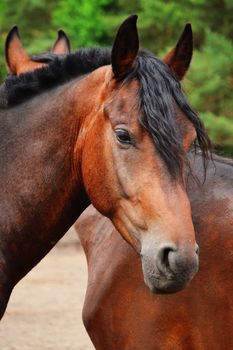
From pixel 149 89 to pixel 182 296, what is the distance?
1140 millimetres

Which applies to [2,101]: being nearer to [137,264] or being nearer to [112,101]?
[112,101]

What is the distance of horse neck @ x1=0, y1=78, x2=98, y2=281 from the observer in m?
3.80

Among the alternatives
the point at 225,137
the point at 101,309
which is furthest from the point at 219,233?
the point at 225,137

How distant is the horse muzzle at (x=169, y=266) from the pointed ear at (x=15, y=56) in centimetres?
159

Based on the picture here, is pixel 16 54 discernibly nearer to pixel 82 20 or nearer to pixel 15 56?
pixel 15 56

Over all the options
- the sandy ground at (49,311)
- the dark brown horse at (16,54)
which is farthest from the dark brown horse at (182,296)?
the sandy ground at (49,311)

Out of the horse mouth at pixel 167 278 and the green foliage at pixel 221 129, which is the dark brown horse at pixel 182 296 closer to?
the horse mouth at pixel 167 278

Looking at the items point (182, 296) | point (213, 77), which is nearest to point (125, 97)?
point (182, 296)

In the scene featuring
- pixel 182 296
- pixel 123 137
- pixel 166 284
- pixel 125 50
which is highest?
pixel 125 50

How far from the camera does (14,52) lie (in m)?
4.67

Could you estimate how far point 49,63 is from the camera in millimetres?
3969

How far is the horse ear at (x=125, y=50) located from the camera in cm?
348

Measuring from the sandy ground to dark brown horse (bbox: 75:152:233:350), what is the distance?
364 centimetres

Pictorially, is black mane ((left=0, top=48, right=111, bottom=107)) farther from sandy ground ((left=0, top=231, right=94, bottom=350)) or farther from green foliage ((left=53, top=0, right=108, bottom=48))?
green foliage ((left=53, top=0, right=108, bottom=48))
